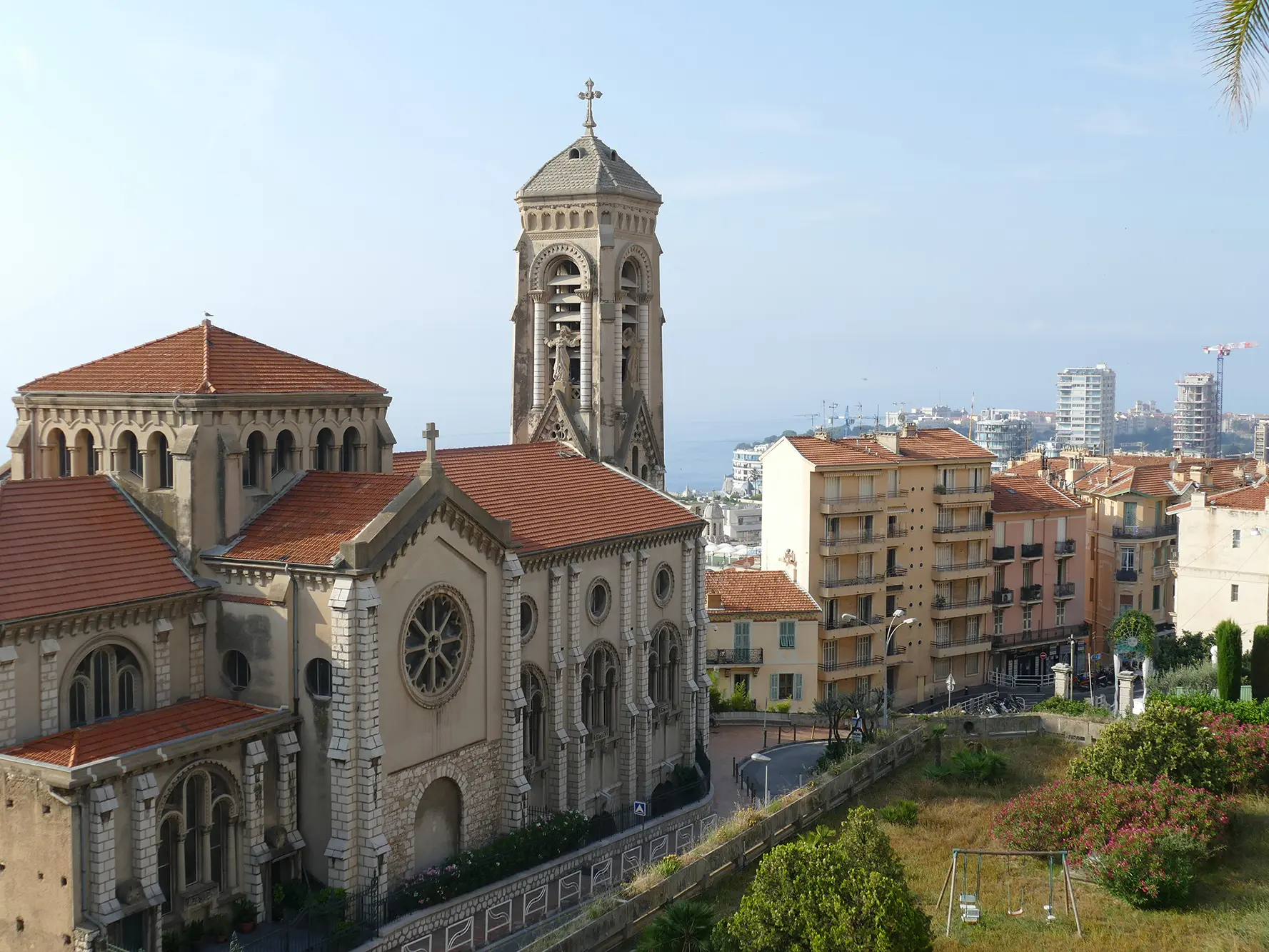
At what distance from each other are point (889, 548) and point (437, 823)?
40.4 meters

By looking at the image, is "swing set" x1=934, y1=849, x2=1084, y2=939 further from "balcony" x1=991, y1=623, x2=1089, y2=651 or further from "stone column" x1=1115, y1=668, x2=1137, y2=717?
"balcony" x1=991, y1=623, x2=1089, y2=651

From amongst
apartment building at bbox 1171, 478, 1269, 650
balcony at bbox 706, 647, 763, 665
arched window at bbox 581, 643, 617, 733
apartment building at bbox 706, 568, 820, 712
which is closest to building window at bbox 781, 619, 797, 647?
apartment building at bbox 706, 568, 820, 712

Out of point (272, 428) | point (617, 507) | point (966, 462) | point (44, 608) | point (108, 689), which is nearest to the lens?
point (44, 608)

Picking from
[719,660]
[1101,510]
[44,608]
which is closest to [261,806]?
[44,608]

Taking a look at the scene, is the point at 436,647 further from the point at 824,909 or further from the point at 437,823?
the point at 824,909

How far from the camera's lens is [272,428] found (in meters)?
36.0

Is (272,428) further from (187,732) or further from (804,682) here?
(804,682)

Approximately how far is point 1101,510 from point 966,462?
44.5 feet

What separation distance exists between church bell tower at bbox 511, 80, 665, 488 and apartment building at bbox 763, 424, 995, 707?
57.1 feet

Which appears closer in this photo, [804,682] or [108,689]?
[108,689]

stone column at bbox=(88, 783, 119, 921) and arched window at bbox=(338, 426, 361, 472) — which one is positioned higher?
arched window at bbox=(338, 426, 361, 472)

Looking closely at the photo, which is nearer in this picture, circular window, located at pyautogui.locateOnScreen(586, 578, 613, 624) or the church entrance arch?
the church entrance arch

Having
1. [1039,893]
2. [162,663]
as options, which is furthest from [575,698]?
[1039,893]

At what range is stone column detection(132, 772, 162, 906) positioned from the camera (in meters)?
→ 28.2
